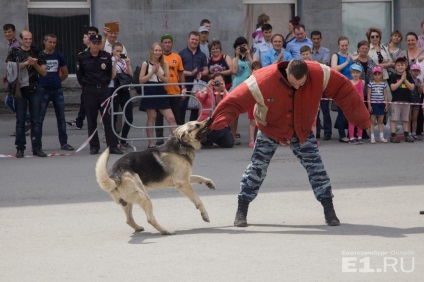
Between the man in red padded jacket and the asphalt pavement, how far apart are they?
438 millimetres

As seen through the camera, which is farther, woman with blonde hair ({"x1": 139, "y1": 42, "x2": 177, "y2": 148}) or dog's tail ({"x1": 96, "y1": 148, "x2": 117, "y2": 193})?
woman with blonde hair ({"x1": 139, "y1": 42, "x2": 177, "y2": 148})

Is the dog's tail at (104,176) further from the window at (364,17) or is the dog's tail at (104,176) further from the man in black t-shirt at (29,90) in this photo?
the window at (364,17)

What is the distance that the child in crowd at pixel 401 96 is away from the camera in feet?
54.6

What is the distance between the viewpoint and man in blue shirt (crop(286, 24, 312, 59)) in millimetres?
17453

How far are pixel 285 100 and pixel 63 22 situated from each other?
1147 cm

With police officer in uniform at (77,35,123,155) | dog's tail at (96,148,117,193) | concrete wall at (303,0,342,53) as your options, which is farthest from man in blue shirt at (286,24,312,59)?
dog's tail at (96,148,117,193)

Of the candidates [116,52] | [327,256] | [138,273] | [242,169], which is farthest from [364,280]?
[116,52]

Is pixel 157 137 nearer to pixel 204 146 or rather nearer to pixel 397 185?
pixel 204 146

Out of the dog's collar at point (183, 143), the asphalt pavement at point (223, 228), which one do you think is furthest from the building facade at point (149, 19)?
the dog's collar at point (183, 143)

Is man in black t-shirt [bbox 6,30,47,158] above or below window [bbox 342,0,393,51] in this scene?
below

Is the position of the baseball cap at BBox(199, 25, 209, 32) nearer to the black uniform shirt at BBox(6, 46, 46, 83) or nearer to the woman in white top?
the woman in white top

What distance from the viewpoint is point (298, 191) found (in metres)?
11.9

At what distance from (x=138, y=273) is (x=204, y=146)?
28.0 feet

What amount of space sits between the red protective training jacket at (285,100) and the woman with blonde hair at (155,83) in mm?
6366
